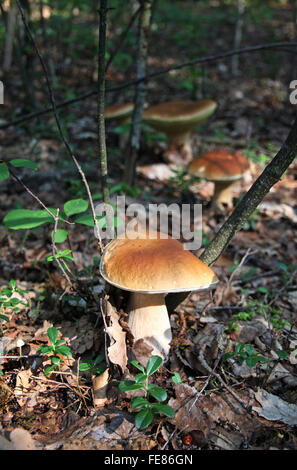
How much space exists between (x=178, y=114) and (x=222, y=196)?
1.50 m

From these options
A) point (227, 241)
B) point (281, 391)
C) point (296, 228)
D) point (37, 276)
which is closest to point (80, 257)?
point (37, 276)

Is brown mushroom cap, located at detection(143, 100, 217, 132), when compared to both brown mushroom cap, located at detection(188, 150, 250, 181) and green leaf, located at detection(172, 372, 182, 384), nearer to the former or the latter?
brown mushroom cap, located at detection(188, 150, 250, 181)

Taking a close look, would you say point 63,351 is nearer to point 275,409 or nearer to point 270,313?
point 275,409

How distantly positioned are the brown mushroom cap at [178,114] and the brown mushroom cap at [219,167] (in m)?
0.89

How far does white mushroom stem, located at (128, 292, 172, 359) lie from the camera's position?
99.5 inches

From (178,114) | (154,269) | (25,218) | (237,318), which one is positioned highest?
(178,114)

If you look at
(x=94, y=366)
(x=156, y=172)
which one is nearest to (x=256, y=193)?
(x=94, y=366)

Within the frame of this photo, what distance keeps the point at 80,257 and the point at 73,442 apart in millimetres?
1982

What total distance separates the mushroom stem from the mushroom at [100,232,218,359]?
268cm

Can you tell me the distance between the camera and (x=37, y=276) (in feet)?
11.6

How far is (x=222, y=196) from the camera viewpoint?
Result: 502cm

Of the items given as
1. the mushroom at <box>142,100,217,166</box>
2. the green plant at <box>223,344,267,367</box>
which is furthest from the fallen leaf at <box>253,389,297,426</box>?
the mushroom at <box>142,100,217,166</box>

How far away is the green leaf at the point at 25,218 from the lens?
237 cm

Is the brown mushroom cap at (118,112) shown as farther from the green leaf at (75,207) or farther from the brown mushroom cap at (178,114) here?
the green leaf at (75,207)
